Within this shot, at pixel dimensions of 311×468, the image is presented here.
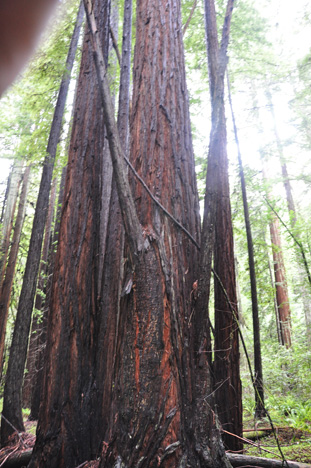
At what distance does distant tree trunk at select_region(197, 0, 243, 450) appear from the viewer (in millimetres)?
1950

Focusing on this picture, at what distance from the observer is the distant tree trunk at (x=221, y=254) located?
195 centimetres

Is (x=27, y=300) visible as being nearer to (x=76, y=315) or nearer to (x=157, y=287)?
(x=76, y=315)

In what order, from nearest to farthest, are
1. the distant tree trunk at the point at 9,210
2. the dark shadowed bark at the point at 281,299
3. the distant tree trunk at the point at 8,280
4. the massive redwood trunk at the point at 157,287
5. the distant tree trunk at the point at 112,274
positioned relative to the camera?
the massive redwood trunk at the point at 157,287 → the distant tree trunk at the point at 112,274 → the distant tree trunk at the point at 8,280 → the dark shadowed bark at the point at 281,299 → the distant tree trunk at the point at 9,210

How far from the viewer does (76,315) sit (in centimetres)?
301

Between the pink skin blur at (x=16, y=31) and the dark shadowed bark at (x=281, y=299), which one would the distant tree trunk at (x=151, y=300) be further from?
the dark shadowed bark at (x=281, y=299)

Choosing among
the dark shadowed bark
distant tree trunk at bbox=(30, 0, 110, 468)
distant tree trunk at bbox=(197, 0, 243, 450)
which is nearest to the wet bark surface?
distant tree trunk at bbox=(197, 0, 243, 450)

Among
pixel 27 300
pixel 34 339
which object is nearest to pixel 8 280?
pixel 34 339

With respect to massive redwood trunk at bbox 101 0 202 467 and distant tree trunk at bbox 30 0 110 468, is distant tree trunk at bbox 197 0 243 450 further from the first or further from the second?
distant tree trunk at bbox 30 0 110 468

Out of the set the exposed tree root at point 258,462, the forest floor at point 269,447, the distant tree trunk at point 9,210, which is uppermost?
the distant tree trunk at point 9,210

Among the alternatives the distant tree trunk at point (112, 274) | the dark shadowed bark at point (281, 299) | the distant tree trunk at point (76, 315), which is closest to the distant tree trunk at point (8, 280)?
the distant tree trunk at point (112, 274)

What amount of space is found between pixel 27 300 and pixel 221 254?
4.05 m

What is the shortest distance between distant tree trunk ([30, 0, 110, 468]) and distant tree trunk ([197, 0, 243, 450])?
1.19 metres

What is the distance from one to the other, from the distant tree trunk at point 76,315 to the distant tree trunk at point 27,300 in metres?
2.97

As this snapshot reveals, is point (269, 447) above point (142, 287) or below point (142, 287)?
below
